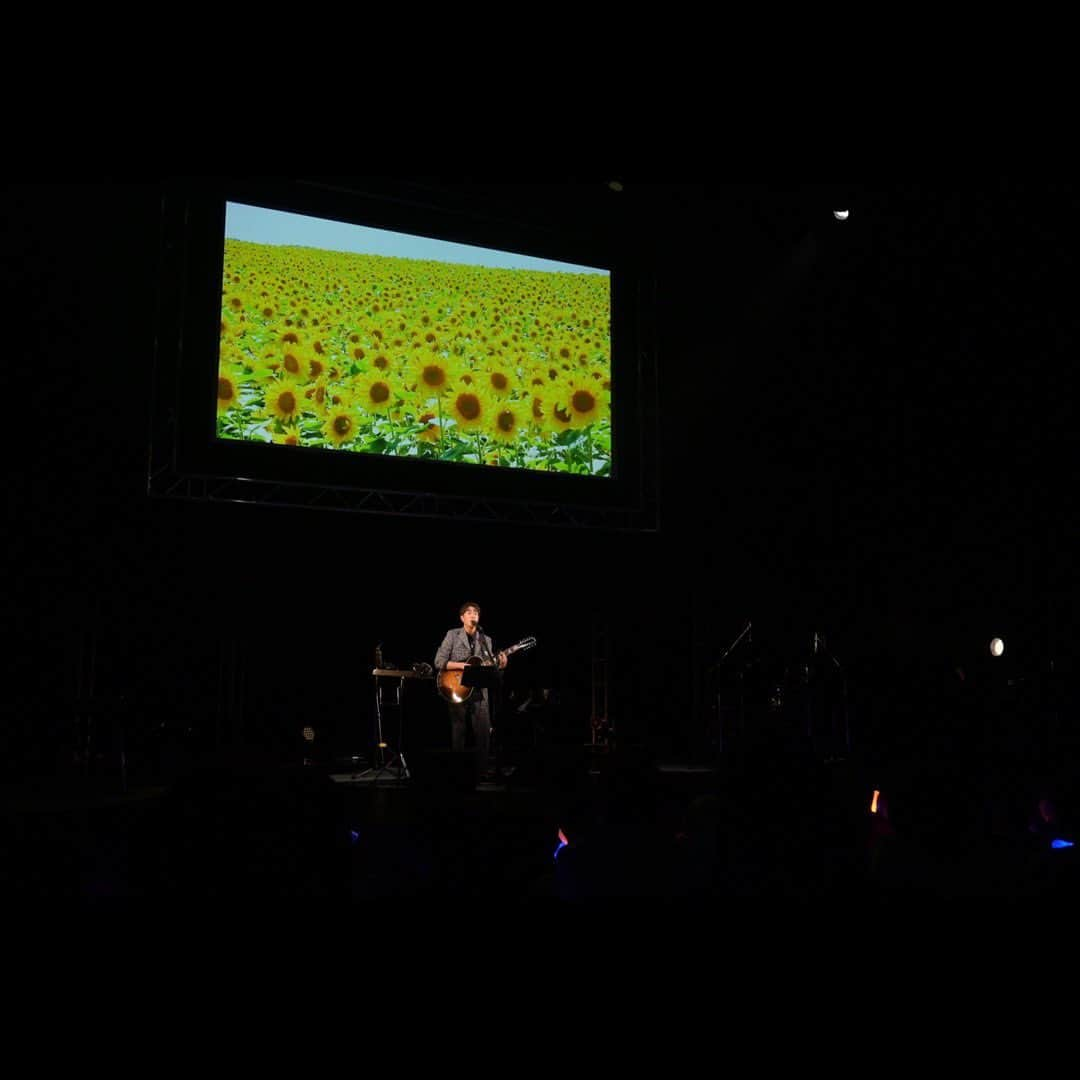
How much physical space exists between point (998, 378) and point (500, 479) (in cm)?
433

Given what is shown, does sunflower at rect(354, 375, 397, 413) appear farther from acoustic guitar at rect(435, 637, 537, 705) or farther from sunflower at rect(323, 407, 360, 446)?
acoustic guitar at rect(435, 637, 537, 705)

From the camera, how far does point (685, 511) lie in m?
9.01

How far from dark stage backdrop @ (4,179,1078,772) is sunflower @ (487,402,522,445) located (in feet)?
3.51

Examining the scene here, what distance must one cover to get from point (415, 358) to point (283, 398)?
100 centimetres

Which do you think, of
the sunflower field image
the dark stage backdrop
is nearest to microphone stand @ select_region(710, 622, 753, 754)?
the dark stage backdrop

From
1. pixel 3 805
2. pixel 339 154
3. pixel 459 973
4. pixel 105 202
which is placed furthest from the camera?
pixel 105 202

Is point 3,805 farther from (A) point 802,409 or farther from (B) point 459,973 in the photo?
(A) point 802,409

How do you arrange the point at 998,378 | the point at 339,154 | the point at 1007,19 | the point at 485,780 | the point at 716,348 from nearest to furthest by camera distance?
the point at 1007,19
the point at 339,154
the point at 485,780
the point at 998,378
the point at 716,348

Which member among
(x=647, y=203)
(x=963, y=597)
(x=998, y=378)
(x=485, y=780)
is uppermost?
(x=647, y=203)

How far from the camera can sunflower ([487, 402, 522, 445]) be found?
7.48 meters

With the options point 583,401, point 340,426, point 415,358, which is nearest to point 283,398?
point 340,426

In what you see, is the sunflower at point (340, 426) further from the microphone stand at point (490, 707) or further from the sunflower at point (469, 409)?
the microphone stand at point (490, 707)

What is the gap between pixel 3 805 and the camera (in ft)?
15.1

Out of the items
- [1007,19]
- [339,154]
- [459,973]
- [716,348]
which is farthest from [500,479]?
[459,973]
